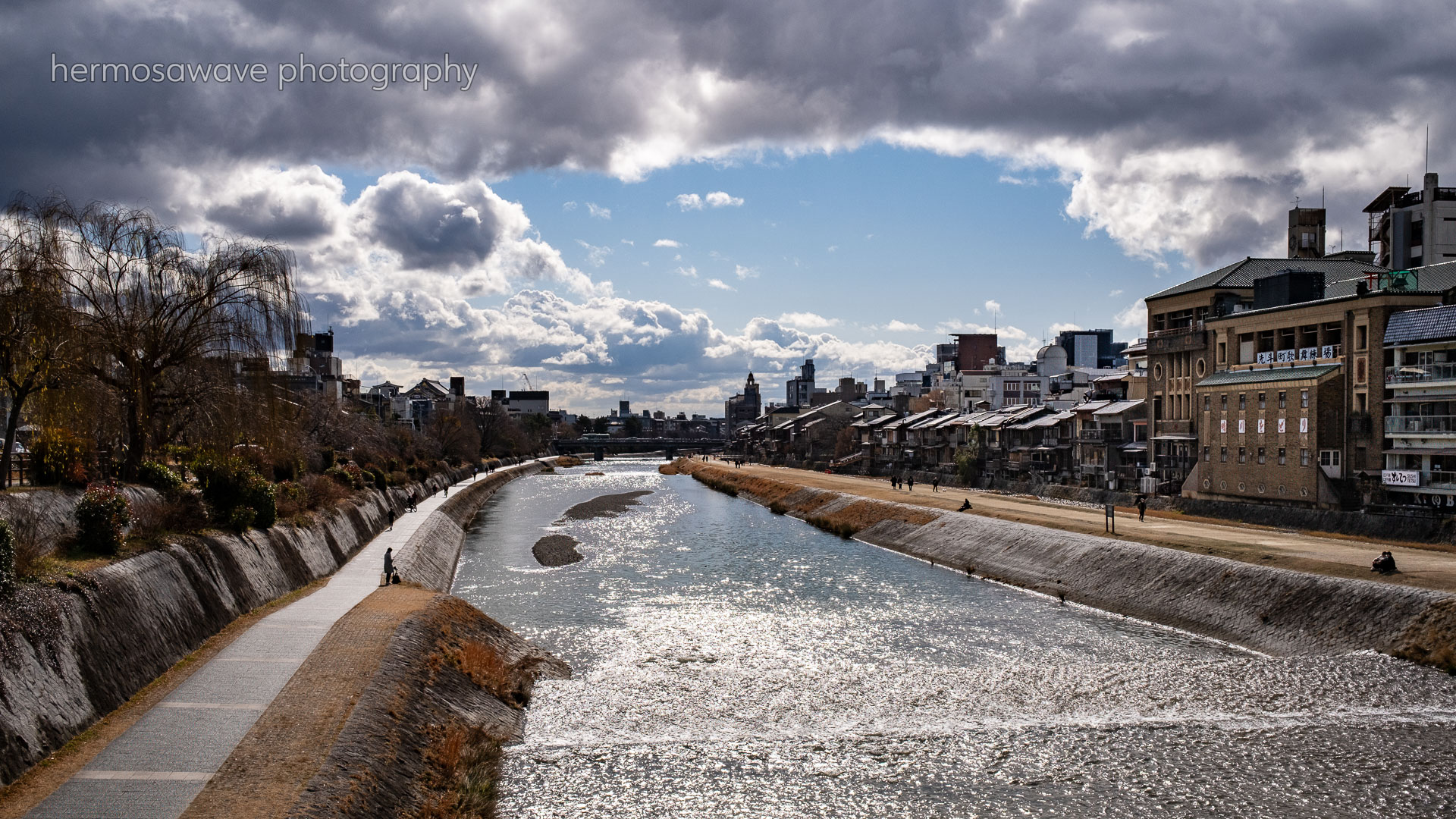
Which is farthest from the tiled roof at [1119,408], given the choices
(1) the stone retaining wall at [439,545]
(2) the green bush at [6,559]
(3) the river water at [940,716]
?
(2) the green bush at [6,559]

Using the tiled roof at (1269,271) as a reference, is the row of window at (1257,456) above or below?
below

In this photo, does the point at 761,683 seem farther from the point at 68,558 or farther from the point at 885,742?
the point at 68,558

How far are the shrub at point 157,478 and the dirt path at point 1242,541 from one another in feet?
123

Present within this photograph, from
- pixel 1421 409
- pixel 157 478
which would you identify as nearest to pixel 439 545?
pixel 157 478

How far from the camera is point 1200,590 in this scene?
33625 millimetres

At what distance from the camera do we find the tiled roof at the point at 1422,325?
43594 mm

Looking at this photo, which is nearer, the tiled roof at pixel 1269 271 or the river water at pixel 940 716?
the river water at pixel 940 716

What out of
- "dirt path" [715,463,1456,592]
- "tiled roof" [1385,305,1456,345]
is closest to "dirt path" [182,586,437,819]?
"dirt path" [715,463,1456,592]

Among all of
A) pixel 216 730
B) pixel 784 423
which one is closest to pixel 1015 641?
pixel 216 730

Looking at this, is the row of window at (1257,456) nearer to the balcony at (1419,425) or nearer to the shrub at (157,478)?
the balcony at (1419,425)

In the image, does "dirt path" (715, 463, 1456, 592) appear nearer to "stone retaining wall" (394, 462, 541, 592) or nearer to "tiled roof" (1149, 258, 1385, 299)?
"tiled roof" (1149, 258, 1385, 299)

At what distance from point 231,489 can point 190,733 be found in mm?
15763

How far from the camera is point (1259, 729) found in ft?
69.2

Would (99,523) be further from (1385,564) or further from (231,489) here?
(1385,564)
